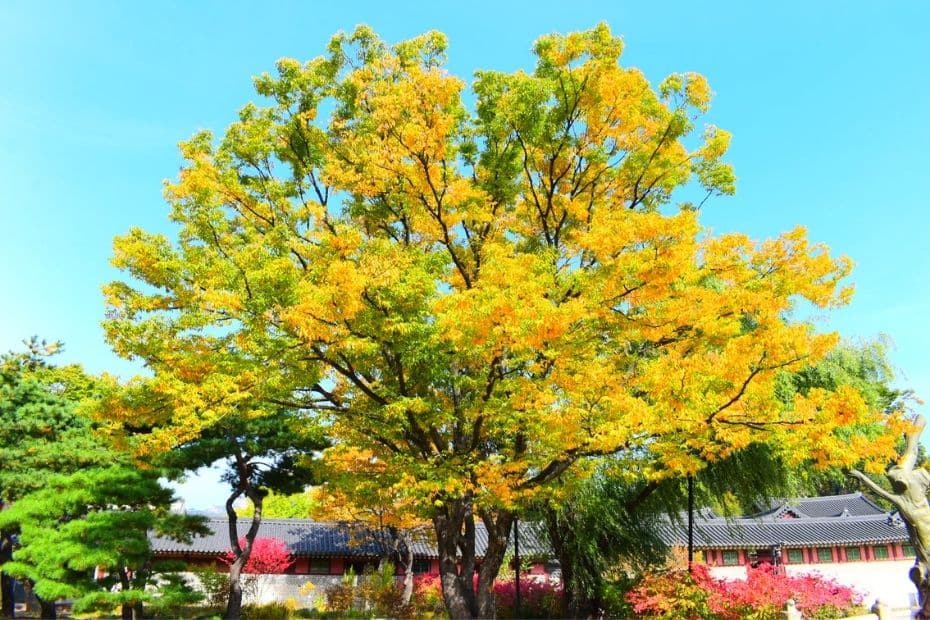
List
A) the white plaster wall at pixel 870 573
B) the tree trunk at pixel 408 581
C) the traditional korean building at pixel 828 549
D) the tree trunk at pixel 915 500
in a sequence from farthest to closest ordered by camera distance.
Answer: the traditional korean building at pixel 828 549, the white plaster wall at pixel 870 573, the tree trunk at pixel 408 581, the tree trunk at pixel 915 500

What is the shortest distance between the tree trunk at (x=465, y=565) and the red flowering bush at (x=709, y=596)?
418 centimetres

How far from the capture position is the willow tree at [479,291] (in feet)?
25.6

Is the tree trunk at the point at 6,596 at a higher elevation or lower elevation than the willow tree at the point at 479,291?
lower

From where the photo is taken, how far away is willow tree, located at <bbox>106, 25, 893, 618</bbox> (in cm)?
779

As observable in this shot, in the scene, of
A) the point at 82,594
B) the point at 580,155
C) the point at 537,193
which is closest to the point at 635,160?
the point at 580,155

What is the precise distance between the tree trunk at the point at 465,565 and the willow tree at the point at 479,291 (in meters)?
0.05

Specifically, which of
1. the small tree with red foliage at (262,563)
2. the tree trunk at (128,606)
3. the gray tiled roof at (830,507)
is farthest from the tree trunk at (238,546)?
the gray tiled roof at (830,507)

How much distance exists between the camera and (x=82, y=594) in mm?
13805

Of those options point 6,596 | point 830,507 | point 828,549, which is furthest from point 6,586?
point 830,507

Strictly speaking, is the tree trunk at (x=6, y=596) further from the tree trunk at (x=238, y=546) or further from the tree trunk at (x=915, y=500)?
the tree trunk at (x=915, y=500)

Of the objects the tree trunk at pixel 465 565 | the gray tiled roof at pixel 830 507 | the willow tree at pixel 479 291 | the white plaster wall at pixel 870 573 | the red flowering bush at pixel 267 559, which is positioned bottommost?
the white plaster wall at pixel 870 573

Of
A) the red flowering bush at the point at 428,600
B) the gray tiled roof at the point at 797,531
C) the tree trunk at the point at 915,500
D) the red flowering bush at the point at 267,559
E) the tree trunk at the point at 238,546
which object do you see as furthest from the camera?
the gray tiled roof at the point at 797,531

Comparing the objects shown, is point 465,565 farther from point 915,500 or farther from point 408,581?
point 408,581

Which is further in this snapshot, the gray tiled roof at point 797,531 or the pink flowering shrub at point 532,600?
the gray tiled roof at point 797,531
